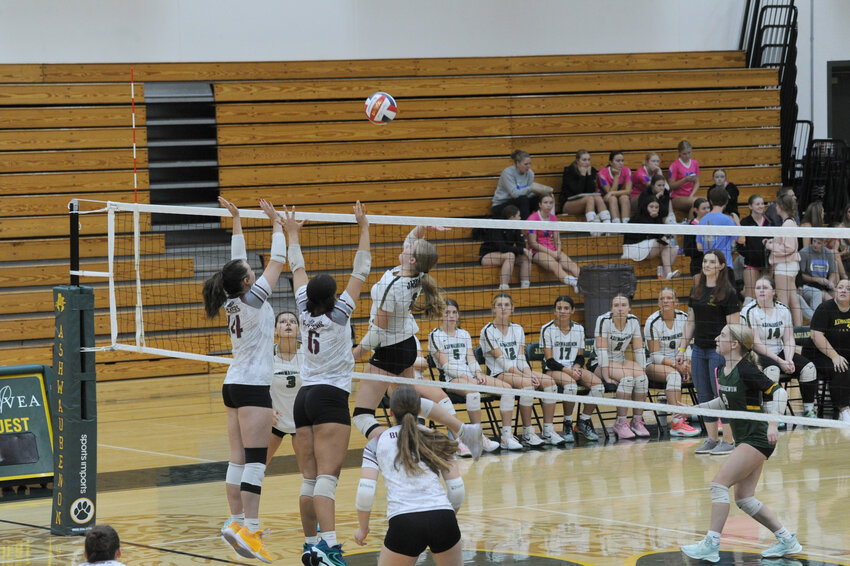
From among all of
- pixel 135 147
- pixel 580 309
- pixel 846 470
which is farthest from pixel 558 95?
pixel 846 470

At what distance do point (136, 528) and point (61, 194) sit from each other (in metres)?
9.03

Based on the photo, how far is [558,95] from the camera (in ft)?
62.6

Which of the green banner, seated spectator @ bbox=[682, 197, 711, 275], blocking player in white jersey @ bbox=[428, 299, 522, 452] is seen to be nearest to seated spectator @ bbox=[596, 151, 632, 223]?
seated spectator @ bbox=[682, 197, 711, 275]

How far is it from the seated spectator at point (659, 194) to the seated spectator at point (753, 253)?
47.7 inches

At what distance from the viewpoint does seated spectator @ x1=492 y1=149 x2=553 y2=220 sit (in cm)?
1739

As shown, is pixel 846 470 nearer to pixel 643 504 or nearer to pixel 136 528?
pixel 643 504

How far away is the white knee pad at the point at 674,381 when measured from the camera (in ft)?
39.4

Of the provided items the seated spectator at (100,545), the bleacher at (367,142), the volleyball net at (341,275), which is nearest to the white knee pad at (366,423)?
the seated spectator at (100,545)

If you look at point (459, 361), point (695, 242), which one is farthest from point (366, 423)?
point (695, 242)

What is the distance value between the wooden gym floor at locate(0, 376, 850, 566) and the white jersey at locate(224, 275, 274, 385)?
1277mm

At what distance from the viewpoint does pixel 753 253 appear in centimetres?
1548

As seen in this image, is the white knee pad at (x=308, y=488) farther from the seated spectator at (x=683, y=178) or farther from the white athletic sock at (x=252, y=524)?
the seated spectator at (x=683, y=178)

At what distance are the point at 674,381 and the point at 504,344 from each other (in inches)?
73.6

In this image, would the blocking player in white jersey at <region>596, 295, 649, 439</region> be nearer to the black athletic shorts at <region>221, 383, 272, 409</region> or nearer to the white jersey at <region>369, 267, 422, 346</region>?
the white jersey at <region>369, 267, 422, 346</region>
